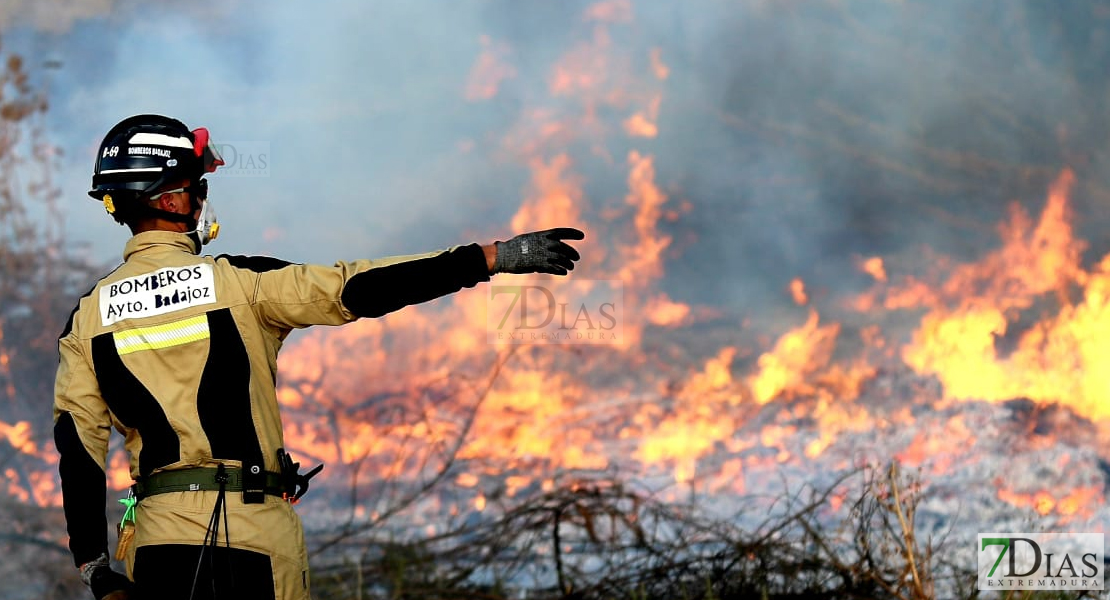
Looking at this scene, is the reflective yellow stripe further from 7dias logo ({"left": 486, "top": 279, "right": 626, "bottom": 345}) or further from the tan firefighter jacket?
7dias logo ({"left": 486, "top": 279, "right": 626, "bottom": 345})

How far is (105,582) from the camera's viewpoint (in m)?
2.61

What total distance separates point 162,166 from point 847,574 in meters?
3.45

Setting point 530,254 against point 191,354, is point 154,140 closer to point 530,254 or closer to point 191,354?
point 191,354

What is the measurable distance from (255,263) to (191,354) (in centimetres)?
28

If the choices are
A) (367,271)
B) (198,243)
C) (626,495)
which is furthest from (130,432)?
(626,495)

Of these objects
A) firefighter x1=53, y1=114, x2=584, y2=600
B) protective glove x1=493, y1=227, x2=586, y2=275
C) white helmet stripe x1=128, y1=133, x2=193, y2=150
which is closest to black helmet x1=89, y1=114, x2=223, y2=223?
white helmet stripe x1=128, y1=133, x2=193, y2=150

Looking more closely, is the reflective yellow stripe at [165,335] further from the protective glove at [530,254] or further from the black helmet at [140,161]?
the protective glove at [530,254]

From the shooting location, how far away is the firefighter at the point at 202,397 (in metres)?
2.64

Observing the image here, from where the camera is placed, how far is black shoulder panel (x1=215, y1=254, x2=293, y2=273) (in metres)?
2.75

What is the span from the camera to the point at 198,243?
289 cm

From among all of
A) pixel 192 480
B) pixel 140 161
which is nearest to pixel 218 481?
pixel 192 480

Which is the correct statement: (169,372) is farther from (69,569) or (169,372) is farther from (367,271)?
(69,569)

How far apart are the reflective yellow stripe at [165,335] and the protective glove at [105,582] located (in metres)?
0.52

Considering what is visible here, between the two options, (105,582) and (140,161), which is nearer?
(105,582)
